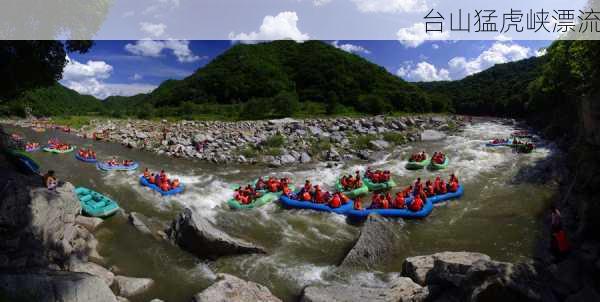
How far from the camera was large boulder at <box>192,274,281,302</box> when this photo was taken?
6742 millimetres

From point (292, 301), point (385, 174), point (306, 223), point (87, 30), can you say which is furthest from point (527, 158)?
point (87, 30)

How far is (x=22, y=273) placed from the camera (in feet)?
20.2

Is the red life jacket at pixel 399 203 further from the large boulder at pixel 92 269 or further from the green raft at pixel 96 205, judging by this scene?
the green raft at pixel 96 205

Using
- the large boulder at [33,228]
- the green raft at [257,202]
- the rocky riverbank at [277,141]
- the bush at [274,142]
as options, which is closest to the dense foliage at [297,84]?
the rocky riverbank at [277,141]

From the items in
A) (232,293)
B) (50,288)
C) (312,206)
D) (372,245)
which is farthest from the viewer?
(312,206)

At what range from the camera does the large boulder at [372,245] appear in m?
9.22

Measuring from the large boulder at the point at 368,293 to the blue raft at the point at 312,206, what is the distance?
5283 millimetres

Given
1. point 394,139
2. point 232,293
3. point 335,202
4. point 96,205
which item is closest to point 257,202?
point 335,202

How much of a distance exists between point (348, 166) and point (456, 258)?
41.3 feet

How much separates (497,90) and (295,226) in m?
76.3

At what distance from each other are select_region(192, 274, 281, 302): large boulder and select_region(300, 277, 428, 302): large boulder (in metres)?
0.86

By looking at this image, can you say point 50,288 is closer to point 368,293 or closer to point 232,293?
point 232,293

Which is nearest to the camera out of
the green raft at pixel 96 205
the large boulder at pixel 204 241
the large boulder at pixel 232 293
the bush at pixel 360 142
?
the large boulder at pixel 232 293

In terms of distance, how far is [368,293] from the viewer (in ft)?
24.1
